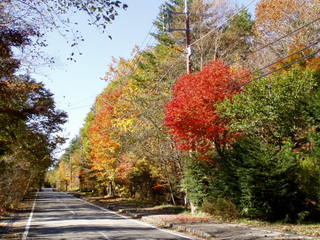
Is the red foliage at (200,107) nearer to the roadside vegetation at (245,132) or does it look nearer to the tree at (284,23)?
the roadside vegetation at (245,132)

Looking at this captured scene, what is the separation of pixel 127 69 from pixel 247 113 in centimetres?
2231

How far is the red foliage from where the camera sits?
56.1 ft

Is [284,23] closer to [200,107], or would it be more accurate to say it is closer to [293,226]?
[200,107]

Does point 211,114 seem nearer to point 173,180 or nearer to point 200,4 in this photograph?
point 173,180

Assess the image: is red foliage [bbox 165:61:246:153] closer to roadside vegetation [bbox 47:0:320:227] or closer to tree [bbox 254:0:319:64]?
roadside vegetation [bbox 47:0:320:227]

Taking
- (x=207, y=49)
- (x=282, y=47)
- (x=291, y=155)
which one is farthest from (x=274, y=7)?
(x=291, y=155)

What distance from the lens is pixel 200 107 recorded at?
17.4m

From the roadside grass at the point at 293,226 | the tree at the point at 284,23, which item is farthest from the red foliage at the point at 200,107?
the tree at the point at 284,23

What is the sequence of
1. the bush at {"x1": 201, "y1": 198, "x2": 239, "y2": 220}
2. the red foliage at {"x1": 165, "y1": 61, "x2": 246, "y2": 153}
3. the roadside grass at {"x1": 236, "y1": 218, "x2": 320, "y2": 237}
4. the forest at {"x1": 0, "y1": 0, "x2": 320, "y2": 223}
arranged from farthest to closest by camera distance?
the red foliage at {"x1": 165, "y1": 61, "x2": 246, "y2": 153} → the bush at {"x1": 201, "y1": 198, "x2": 239, "y2": 220} → the forest at {"x1": 0, "y1": 0, "x2": 320, "y2": 223} → the roadside grass at {"x1": 236, "y1": 218, "x2": 320, "y2": 237}

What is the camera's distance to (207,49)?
3200cm

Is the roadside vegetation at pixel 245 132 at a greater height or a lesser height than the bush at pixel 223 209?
greater

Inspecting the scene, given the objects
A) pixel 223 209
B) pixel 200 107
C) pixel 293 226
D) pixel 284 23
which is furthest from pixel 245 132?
pixel 284 23

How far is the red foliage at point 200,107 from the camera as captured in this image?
17109 millimetres

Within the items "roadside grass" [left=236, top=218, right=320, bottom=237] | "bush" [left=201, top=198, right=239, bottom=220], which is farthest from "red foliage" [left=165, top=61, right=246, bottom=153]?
"roadside grass" [left=236, top=218, right=320, bottom=237]
